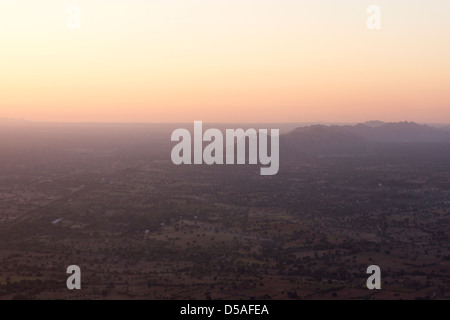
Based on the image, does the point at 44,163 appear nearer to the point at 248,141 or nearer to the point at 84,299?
the point at 248,141

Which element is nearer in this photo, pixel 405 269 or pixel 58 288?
pixel 58 288

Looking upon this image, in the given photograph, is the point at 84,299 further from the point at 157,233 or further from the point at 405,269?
the point at 405,269

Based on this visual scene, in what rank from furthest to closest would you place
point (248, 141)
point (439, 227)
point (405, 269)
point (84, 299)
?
1. point (248, 141)
2. point (439, 227)
3. point (405, 269)
4. point (84, 299)

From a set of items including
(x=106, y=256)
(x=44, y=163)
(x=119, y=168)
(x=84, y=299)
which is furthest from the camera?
(x=44, y=163)

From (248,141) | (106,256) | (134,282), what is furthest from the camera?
(248,141)

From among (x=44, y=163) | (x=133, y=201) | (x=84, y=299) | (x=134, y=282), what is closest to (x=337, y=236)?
(x=134, y=282)

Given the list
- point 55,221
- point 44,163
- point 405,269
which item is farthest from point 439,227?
point 44,163
